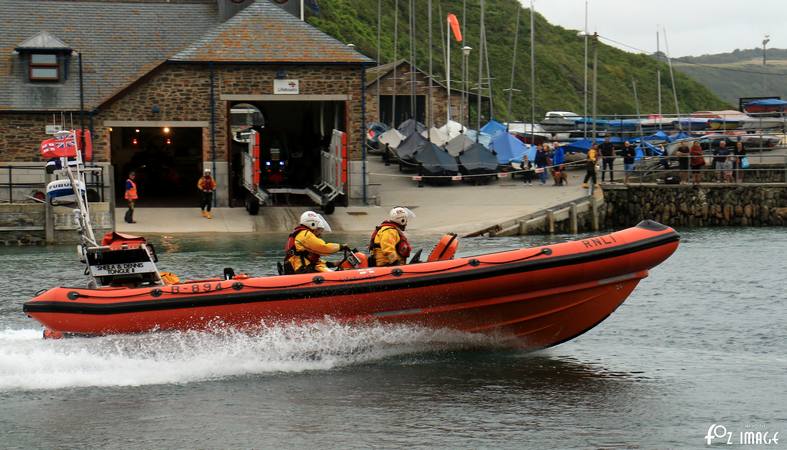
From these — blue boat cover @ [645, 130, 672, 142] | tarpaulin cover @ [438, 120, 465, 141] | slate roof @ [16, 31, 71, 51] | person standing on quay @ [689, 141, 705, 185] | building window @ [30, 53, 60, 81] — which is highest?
slate roof @ [16, 31, 71, 51]

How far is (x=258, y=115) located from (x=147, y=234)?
25.3 ft

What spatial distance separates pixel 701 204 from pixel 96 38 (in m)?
18.3

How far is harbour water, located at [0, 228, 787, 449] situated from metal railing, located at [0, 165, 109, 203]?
13480 millimetres

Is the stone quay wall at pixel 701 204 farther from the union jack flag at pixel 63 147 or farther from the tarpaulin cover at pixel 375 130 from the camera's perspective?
the union jack flag at pixel 63 147

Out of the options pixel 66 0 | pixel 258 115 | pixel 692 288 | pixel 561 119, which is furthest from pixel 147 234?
pixel 561 119

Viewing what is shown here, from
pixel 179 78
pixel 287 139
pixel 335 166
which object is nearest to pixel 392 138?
pixel 287 139

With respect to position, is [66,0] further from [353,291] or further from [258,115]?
[353,291]

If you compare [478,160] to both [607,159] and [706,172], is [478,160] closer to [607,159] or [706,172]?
[607,159]

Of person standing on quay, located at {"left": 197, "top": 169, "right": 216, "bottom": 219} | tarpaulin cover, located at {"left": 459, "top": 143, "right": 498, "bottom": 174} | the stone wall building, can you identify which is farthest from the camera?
the stone wall building

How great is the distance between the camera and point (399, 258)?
54.2ft

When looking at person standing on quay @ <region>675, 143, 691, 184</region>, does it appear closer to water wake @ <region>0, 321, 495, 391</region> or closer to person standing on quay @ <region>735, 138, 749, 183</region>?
person standing on quay @ <region>735, 138, 749, 183</region>

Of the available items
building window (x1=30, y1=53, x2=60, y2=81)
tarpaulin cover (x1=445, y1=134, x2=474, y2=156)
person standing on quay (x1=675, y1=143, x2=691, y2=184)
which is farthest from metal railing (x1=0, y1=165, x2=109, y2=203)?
person standing on quay (x1=675, y1=143, x2=691, y2=184)

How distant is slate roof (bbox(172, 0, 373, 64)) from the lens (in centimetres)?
3494

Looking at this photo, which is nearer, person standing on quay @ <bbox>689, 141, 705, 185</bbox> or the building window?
the building window
